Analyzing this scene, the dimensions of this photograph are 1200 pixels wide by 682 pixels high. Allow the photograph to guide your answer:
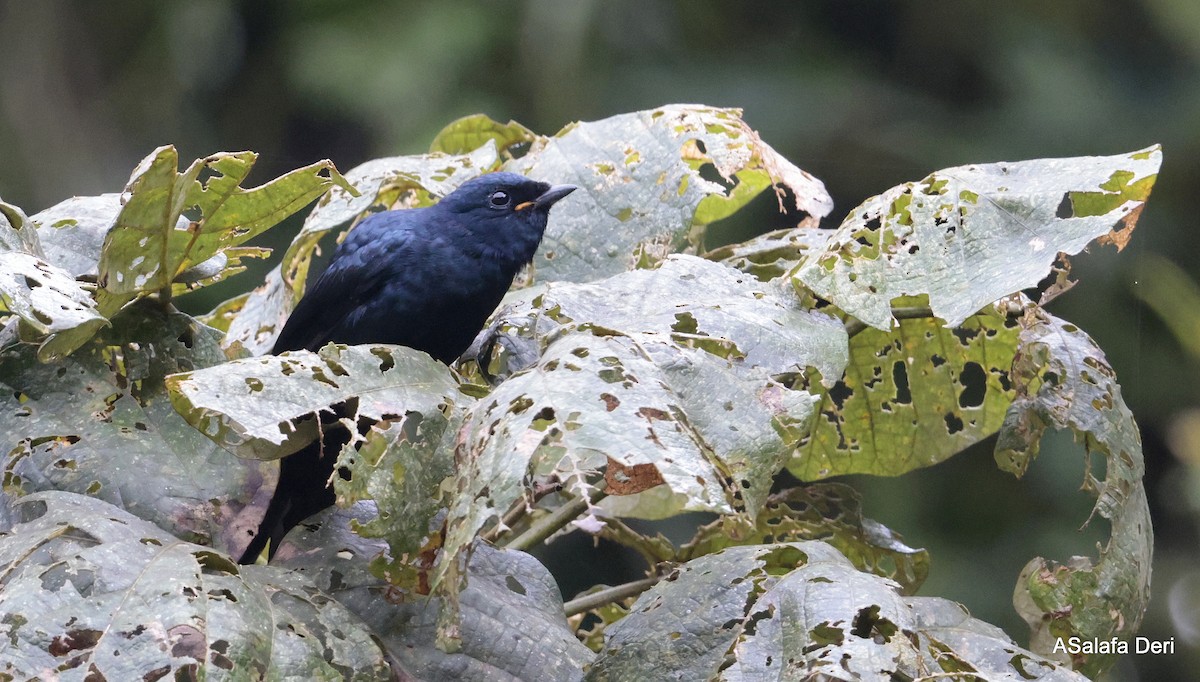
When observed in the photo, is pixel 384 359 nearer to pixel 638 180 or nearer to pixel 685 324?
pixel 685 324

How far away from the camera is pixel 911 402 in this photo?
193 centimetres

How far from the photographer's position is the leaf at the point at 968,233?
1.37 metres

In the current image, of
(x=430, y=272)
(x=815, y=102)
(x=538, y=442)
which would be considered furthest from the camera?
(x=815, y=102)

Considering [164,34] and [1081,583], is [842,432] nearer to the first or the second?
[1081,583]

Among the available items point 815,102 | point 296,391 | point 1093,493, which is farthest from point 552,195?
point 815,102

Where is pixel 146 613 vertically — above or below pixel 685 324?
below

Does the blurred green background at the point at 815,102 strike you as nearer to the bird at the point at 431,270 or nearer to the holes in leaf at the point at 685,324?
the bird at the point at 431,270

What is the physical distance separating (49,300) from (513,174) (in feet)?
3.36

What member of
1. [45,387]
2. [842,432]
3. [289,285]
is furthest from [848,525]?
[45,387]

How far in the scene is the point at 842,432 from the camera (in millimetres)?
1968

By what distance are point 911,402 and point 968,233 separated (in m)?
0.55

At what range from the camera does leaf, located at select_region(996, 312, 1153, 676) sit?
1.49 metres

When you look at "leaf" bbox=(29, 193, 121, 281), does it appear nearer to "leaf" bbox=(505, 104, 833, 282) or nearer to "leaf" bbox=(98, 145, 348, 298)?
"leaf" bbox=(98, 145, 348, 298)

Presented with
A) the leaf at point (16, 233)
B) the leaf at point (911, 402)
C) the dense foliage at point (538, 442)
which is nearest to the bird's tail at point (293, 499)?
the dense foliage at point (538, 442)
